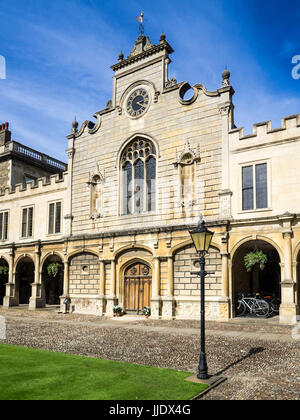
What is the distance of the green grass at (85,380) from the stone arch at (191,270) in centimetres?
1057

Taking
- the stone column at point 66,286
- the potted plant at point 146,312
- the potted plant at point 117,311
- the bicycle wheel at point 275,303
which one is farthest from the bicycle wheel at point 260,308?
the stone column at point 66,286

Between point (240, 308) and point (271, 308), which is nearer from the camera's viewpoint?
point (271, 308)

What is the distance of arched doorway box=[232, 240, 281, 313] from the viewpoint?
20.7 meters

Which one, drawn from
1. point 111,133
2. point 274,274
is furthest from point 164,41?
point 274,274

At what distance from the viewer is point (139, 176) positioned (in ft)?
79.0

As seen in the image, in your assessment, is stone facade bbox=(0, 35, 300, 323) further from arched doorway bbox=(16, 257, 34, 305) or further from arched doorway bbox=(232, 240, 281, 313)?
arched doorway bbox=(16, 257, 34, 305)

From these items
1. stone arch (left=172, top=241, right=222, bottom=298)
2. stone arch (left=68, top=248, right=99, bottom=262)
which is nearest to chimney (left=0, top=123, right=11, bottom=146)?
stone arch (left=68, top=248, right=99, bottom=262)

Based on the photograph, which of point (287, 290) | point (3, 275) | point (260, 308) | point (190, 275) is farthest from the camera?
point (3, 275)

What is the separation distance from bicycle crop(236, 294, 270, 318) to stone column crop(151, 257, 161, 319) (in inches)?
169

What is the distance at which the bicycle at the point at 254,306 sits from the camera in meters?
19.5

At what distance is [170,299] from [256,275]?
5.43m

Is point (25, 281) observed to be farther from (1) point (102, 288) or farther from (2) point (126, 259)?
(2) point (126, 259)

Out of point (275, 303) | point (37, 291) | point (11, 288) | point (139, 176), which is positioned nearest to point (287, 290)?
point (275, 303)
